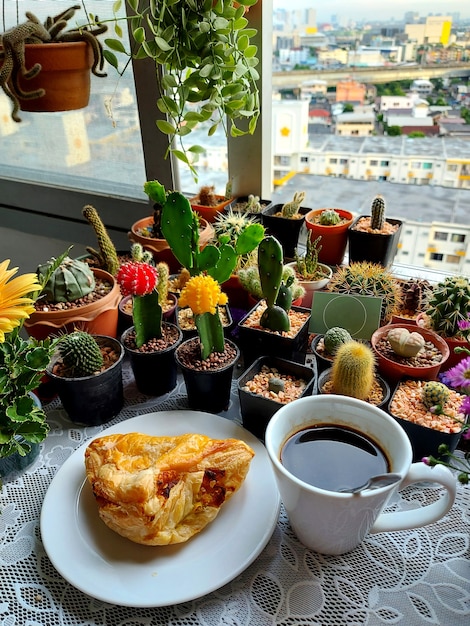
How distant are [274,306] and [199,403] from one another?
0.73 feet

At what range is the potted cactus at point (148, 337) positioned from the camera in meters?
0.87

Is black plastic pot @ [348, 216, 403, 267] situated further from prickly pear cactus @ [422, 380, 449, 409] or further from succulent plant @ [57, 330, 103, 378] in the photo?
succulent plant @ [57, 330, 103, 378]

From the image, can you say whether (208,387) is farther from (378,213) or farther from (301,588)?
(378,213)

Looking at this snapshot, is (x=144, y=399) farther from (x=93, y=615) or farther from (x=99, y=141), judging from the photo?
(x=99, y=141)

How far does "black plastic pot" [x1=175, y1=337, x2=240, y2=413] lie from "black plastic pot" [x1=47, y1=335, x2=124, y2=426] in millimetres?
119

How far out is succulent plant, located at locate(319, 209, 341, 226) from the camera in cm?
118

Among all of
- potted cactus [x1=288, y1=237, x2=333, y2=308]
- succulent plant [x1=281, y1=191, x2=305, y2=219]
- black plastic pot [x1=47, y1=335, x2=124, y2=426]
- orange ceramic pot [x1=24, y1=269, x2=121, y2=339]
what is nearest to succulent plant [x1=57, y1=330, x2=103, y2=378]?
black plastic pot [x1=47, y1=335, x2=124, y2=426]

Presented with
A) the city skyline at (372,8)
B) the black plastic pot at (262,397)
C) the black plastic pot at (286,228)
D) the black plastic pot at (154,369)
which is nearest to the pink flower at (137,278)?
the black plastic pot at (154,369)

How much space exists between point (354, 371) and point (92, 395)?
1.45 feet

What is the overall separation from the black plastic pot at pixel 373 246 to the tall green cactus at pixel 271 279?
0.31 m

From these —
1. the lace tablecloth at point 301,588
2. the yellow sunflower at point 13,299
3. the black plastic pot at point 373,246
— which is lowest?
the lace tablecloth at point 301,588

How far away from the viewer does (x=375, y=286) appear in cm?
100

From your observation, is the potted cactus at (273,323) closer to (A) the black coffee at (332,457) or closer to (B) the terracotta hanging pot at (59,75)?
(A) the black coffee at (332,457)

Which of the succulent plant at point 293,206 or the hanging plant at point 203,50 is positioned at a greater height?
→ the hanging plant at point 203,50
